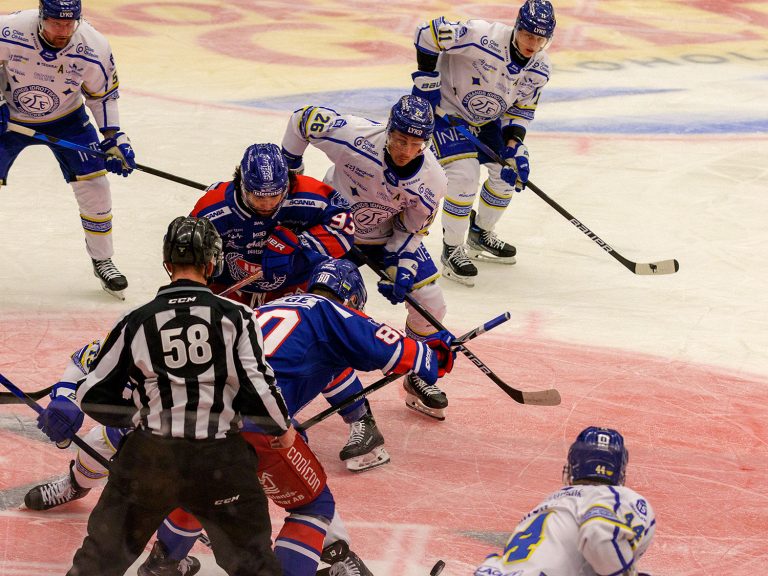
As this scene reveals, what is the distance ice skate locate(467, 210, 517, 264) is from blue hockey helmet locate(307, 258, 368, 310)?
9.34ft

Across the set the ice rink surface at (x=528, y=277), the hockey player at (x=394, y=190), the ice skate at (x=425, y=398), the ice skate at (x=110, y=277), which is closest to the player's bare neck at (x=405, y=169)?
the hockey player at (x=394, y=190)

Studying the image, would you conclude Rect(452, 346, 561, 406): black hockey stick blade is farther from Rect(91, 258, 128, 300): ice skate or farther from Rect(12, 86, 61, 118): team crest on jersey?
Rect(12, 86, 61, 118): team crest on jersey

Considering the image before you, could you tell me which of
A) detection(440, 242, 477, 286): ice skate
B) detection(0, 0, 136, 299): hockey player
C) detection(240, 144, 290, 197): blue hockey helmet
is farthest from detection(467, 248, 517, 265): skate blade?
detection(240, 144, 290, 197): blue hockey helmet

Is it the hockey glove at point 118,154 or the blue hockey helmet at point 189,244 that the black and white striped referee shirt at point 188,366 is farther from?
the hockey glove at point 118,154

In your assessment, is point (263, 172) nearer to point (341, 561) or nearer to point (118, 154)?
point (341, 561)

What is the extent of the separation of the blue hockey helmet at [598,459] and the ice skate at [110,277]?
10.8 feet

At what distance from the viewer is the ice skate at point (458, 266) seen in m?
6.05

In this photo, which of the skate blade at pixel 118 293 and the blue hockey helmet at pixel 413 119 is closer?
the blue hockey helmet at pixel 413 119

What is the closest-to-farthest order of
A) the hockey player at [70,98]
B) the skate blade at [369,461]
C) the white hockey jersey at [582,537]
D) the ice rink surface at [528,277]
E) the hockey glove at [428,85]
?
1. the white hockey jersey at [582,537]
2. the ice rink surface at [528,277]
3. the skate blade at [369,461]
4. the hockey player at [70,98]
5. the hockey glove at [428,85]

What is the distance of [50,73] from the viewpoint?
5.24 m

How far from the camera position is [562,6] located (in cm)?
1227

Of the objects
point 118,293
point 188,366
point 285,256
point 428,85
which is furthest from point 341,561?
point 428,85

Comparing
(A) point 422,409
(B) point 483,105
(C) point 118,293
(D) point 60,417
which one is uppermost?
(D) point 60,417

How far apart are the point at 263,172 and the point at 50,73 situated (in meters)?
1.78
